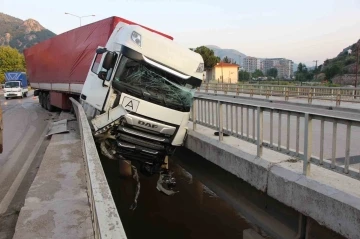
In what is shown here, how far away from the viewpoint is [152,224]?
7.68 metres

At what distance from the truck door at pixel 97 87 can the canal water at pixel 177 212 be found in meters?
2.35

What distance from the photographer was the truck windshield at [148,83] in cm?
688

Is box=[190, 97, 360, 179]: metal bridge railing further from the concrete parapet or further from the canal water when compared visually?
the concrete parapet

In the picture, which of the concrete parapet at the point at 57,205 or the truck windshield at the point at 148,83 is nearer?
the concrete parapet at the point at 57,205

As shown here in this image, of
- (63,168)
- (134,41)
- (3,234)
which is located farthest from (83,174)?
(134,41)

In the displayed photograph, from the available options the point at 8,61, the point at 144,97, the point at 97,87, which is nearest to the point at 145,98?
the point at 144,97

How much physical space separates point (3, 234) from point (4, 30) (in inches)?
8115

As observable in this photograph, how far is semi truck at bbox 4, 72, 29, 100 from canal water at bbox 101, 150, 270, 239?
1296 inches

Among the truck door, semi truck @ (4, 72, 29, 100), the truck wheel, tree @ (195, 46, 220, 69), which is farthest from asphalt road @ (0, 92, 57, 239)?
tree @ (195, 46, 220, 69)

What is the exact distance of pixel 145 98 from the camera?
6.80 meters

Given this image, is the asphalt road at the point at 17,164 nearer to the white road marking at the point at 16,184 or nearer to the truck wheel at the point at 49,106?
the white road marking at the point at 16,184

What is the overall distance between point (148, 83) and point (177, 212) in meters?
3.38

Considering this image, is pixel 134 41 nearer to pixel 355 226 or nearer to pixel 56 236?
pixel 56 236

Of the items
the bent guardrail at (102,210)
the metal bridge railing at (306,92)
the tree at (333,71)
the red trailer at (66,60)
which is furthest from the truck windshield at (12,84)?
the tree at (333,71)
